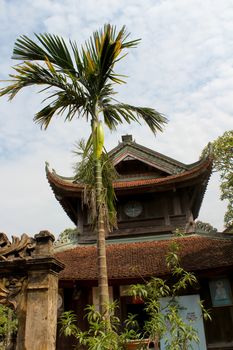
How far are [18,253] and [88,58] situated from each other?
446 centimetres

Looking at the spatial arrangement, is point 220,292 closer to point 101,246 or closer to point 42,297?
point 101,246

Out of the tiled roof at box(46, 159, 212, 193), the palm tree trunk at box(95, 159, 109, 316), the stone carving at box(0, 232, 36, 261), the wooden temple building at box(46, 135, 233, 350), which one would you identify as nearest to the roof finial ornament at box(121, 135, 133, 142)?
the wooden temple building at box(46, 135, 233, 350)

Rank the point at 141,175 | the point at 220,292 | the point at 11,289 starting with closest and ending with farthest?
the point at 11,289, the point at 220,292, the point at 141,175

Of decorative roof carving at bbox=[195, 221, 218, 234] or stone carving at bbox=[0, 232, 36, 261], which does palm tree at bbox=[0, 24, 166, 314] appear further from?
decorative roof carving at bbox=[195, 221, 218, 234]

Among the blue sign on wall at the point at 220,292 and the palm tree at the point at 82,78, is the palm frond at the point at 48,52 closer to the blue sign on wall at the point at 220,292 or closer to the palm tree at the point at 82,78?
the palm tree at the point at 82,78

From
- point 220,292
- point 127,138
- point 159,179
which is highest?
point 127,138

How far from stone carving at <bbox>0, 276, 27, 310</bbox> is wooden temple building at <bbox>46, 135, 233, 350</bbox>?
5.14 m

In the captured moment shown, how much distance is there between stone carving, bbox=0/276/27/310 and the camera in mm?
5482

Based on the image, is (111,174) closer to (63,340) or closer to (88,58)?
(88,58)

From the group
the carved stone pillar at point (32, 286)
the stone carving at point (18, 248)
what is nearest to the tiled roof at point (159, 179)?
Result: the stone carving at point (18, 248)

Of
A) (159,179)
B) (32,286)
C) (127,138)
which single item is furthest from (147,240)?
(32,286)

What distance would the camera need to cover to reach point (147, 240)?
13688 mm

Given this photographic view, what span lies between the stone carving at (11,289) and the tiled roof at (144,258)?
15.0 ft

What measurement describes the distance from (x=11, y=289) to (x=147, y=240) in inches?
341
